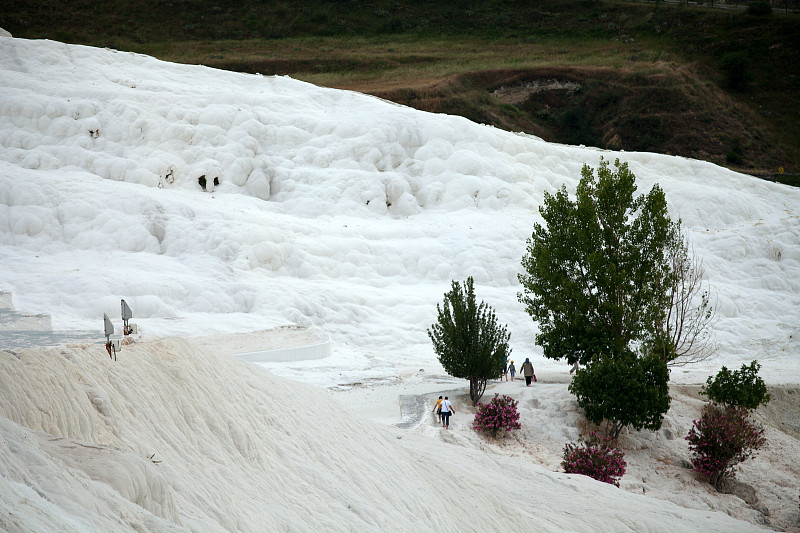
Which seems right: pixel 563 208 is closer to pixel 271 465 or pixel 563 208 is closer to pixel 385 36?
pixel 271 465

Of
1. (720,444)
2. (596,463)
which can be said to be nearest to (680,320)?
(720,444)

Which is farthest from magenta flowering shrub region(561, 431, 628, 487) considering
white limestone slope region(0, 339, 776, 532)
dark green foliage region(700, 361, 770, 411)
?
dark green foliage region(700, 361, 770, 411)

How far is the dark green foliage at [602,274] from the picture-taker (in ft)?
56.2

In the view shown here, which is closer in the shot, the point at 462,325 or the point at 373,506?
the point at 373,506

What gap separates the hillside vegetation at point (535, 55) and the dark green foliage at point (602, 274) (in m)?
26.0

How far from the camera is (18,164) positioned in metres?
23.2

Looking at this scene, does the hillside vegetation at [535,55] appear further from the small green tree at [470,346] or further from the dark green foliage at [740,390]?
the small green tree at [470,346]

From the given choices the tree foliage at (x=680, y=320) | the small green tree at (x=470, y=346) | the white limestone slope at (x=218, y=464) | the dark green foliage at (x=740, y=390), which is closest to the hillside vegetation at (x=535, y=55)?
the tree foliage at (x=680, y=320)

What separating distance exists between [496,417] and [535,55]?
46430 mm

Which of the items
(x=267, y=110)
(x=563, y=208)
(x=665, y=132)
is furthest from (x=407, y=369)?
(x=665, y=132)

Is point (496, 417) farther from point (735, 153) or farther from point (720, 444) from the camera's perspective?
point (735, 153)

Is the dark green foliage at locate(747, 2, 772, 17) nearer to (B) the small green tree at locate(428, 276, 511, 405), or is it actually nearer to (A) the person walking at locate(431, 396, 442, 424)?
(B) the small green tree at locate(428, 276, 511, 405)

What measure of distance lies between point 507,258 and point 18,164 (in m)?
16.4

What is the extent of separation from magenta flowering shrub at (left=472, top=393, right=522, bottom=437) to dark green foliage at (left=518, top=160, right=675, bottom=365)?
2717 millimetres
